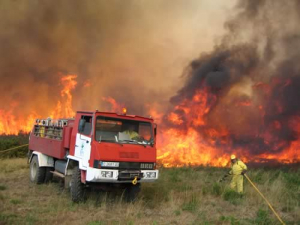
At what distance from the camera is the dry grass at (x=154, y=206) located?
275 inches

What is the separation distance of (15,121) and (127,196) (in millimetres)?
26180

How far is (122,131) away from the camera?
8383 millimetres

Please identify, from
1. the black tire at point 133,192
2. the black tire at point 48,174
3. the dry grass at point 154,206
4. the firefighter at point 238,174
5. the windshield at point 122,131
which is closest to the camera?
the dry grass at point 154,206

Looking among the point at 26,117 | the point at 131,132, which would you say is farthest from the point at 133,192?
the point at 26,117

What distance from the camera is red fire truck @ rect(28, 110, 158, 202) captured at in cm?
757

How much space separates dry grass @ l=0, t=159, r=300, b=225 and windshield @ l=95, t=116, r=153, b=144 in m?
1.77

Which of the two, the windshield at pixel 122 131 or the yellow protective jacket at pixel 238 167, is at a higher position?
the windshield at pixel 122 131

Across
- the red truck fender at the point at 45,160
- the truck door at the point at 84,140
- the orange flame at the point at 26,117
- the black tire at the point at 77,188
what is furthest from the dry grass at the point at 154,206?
the orange flame at the point at 26,117

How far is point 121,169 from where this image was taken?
7742 millimetres

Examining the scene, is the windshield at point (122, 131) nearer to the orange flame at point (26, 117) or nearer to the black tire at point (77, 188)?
the black tire at point (77, 188)

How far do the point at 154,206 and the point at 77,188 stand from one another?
7.39 ft

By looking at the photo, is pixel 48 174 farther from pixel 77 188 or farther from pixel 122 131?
pixel 122 131

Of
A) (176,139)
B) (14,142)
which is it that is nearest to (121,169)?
(176,139)

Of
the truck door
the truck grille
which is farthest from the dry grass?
the truck door
